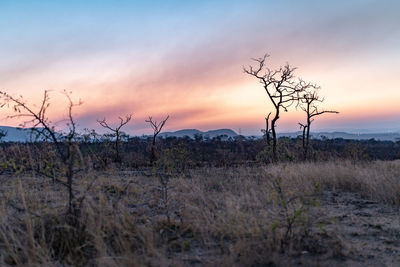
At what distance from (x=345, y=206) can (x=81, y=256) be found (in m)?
5.06

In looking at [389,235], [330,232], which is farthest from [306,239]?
[389,235]

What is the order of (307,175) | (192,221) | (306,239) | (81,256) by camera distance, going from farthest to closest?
(307,175)
(192,221)
(306,239)
(81,256)

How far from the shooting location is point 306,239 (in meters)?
3.64

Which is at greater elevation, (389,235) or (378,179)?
(378,179)

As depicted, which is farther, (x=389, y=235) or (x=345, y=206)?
(x=345, y=206)

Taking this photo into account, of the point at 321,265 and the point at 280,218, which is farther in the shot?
the point at 280,218

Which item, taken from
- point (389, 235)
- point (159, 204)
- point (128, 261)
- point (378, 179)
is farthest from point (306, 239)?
point (378, 179)

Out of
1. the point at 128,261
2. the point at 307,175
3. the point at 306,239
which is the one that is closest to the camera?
the point at 128,261

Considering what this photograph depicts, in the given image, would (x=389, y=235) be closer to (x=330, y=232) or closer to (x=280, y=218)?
(x=330, y=232)

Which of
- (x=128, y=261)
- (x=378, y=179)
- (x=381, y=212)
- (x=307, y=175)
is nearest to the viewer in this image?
(x=128, y=261)

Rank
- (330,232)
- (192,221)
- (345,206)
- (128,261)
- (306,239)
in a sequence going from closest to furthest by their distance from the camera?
(128,261)
(306,239)
(330,232)
(192,221)
(345,206)

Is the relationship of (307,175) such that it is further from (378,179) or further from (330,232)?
(330,232)

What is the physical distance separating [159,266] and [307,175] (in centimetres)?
632

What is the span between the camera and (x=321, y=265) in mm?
3006
